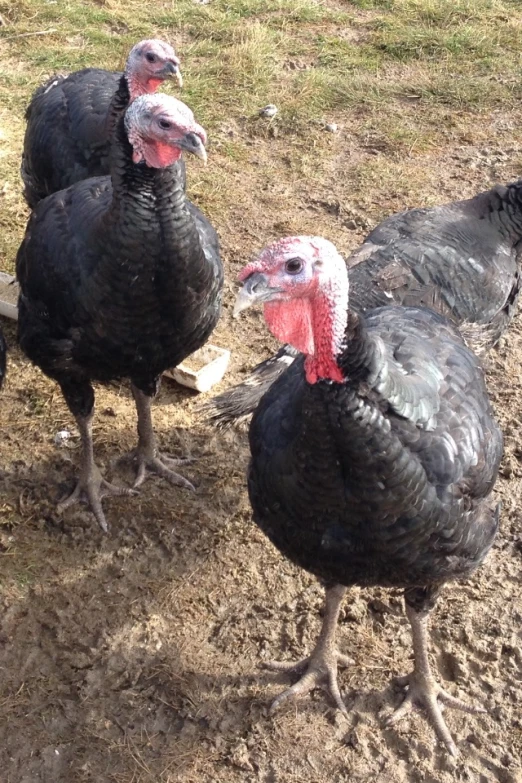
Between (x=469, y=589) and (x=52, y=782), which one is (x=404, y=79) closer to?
(x=469, y=589)

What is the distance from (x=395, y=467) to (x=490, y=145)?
572cm

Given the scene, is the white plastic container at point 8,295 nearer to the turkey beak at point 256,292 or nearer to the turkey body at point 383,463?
the turkey body at point 383,463

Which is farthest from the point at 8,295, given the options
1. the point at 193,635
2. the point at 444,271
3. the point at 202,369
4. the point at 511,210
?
the point at 511,210

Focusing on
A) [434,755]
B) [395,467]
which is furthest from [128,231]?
[434,755]

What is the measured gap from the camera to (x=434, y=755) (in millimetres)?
3664

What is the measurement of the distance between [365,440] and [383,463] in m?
0.11

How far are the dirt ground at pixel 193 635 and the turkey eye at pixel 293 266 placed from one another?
2248 mm

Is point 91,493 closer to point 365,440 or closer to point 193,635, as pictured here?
point 193,635

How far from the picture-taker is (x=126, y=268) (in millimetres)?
3748

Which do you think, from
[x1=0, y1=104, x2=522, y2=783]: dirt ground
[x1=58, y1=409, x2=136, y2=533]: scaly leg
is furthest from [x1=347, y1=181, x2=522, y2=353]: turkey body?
[x1=58, y1=409, x2=136, y2=533]: scaly leg

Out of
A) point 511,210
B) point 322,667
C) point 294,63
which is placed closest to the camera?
point 322,667

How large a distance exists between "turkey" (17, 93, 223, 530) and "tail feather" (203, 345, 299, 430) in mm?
362

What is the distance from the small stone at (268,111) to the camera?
7863 millimetres

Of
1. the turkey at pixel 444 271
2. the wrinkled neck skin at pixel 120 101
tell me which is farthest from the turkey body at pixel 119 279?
the turkey at pixel 444 271
